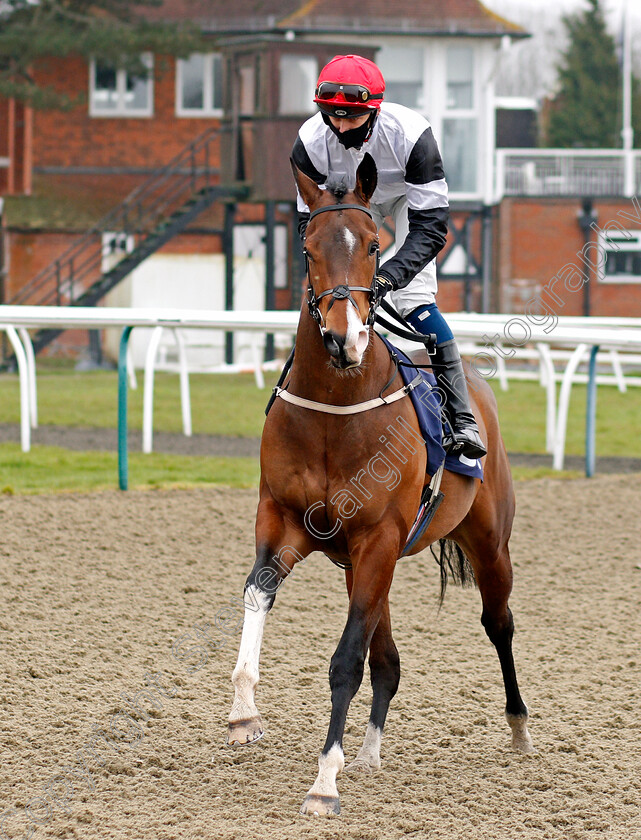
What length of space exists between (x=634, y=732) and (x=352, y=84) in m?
2.36

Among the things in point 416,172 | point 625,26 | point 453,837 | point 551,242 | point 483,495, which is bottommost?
point 453,837

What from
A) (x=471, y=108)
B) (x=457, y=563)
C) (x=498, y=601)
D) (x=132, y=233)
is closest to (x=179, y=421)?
(x=457, y=563)

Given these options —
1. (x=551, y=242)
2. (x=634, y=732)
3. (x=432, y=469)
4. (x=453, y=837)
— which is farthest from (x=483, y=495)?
(x=551, y=242)

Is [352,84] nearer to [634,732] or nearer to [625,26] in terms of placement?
[634,732]

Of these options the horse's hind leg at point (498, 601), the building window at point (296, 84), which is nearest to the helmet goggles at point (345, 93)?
the horse's hind leg at point (498, 601)

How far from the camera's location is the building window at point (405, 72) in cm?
2214

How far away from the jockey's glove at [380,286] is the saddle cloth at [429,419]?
1.23 ft

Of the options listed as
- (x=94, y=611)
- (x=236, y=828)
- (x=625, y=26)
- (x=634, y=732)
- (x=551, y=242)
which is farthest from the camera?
(x=625, y=26)

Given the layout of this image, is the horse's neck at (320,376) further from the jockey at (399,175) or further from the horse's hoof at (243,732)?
the horse's hoof at (243,732)

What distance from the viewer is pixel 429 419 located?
144 inches

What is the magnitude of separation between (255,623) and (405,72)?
20331mm

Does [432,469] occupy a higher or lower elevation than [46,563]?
higher

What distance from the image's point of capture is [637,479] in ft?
29.7

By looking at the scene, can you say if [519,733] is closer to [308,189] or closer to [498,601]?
[498,601]
